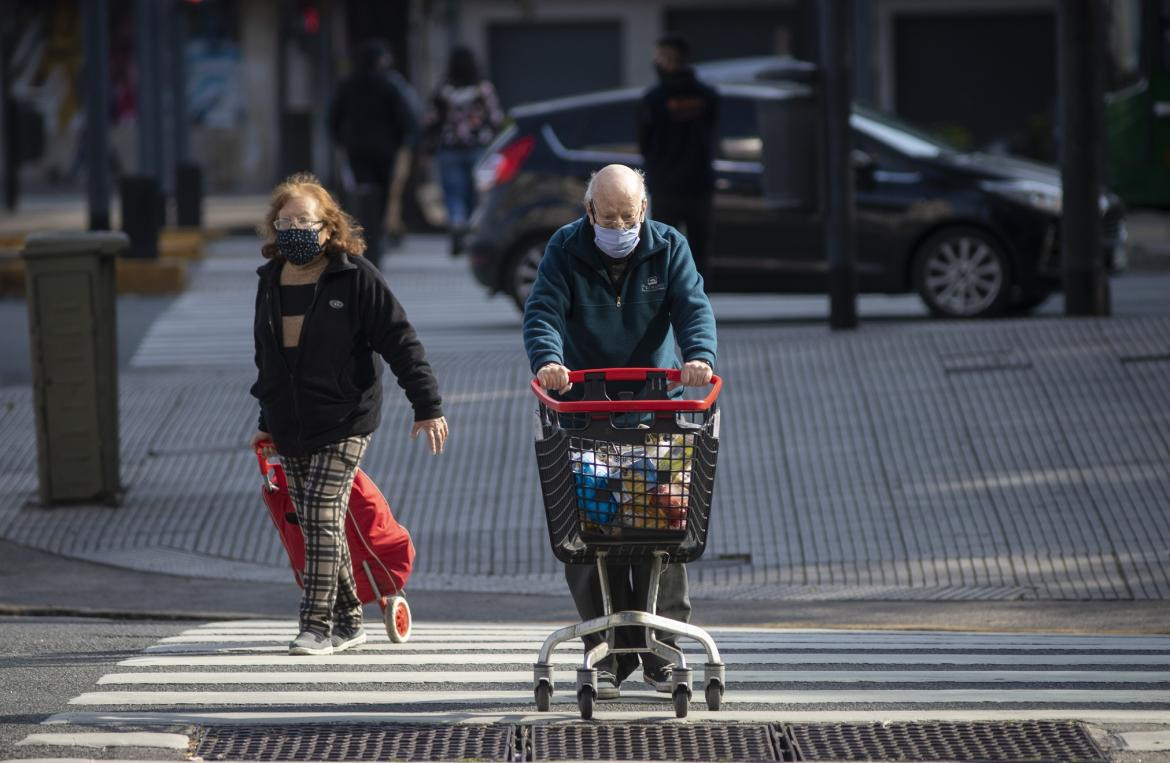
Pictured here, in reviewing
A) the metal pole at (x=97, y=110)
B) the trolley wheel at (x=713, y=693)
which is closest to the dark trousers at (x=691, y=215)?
the metal pole at (x=97, y=110)

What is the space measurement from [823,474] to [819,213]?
4.15 meters

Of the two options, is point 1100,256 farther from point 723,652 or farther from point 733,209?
point 723,652

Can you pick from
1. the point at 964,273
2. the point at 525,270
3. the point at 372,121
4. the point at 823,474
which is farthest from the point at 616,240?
the point at 372,121

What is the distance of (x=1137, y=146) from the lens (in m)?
22.6

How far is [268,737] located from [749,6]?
124ft

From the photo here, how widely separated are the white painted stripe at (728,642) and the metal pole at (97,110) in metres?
10.9

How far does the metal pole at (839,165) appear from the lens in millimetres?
12758

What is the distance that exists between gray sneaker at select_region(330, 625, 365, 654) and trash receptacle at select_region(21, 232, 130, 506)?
3489mm

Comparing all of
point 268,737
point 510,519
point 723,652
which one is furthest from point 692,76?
point 268,737

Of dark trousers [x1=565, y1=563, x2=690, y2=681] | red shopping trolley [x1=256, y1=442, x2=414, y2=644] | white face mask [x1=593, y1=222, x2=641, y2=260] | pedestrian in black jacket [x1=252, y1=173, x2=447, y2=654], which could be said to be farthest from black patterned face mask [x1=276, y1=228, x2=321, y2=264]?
dark trousers [x1=565, y1=563, x2=690, y2=681]

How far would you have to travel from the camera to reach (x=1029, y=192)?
1431 centimetres

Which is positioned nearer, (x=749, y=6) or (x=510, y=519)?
(x=510, y=519)

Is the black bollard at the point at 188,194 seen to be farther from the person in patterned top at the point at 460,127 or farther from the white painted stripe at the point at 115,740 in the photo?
the white painted stripe at the point at 115,740

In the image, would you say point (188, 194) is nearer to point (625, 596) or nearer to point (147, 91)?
point (147, 91)
